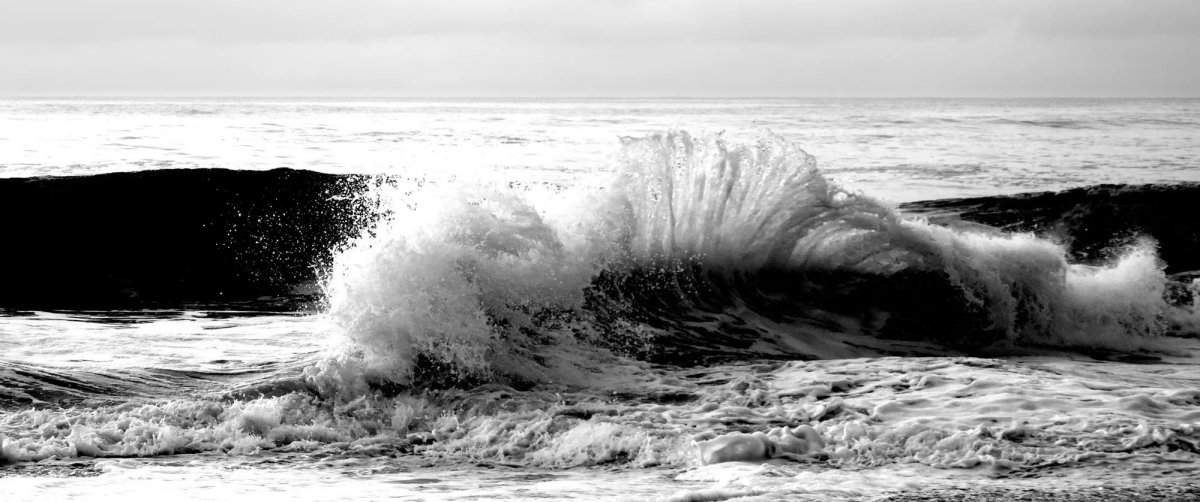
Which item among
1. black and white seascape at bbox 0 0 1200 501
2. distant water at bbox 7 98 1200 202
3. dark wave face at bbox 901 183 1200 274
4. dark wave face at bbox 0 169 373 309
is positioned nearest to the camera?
black and white seascape at bbox 0 0 1200 501

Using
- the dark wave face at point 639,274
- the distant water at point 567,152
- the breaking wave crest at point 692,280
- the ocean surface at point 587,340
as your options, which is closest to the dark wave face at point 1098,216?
the ocean surface at point 587,340

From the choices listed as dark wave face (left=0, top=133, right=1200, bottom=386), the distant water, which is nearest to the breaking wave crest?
dark wave face (left=0, top=133, right=1200, bottom=386)

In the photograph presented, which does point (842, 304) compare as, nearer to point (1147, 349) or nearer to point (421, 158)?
point (1147, 349)

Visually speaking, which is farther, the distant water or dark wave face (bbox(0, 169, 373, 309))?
the distant water

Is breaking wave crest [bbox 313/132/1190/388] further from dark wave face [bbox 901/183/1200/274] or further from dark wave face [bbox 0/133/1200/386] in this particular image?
dark wave face [bbox 901/183/1200/274]

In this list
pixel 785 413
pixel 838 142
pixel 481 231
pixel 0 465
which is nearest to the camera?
pixel 0 465

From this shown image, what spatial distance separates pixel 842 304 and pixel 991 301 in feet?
3.80

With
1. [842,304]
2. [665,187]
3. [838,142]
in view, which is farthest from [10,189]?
[838,142]

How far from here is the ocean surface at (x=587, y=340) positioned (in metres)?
4.28

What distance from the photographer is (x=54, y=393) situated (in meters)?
5.16

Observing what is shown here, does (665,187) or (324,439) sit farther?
(665,187)

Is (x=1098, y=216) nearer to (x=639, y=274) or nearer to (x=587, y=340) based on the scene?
(x=639, y=274)

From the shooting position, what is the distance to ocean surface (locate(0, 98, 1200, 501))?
4.28m

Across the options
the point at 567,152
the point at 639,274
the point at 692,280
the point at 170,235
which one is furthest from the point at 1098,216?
the point at 567,152
